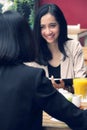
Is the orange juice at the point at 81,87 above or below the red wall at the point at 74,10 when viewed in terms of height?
below

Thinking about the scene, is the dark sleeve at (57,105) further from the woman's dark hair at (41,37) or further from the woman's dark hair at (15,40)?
the woman's dark hair at (41,37)

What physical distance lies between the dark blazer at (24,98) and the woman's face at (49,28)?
1.36 m

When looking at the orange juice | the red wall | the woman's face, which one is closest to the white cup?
the orange juice

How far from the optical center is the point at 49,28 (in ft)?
9.04

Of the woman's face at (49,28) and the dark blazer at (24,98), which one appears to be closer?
the dark blazer at (24,98)

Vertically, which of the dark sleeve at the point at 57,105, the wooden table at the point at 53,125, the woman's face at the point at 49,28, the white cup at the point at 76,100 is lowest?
the wooden table at the point at 53,125

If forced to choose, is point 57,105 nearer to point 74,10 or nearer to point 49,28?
point 49,28

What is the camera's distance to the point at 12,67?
4.58ft

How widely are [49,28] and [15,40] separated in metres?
1.41

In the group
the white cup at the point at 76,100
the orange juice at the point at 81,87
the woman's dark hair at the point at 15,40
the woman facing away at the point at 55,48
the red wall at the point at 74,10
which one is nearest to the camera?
the woman's dark hair at the point at 15,40

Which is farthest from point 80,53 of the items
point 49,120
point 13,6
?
point 13,6

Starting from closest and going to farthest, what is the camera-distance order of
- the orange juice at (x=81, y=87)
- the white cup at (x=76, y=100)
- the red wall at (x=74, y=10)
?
the white cup at (x=76, y=100) < the orange juice at (x=81, y=87) < the red wall at (x=74, y=10)

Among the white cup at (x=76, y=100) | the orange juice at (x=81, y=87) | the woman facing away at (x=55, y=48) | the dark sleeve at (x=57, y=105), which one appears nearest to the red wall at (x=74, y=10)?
the woman facing away at (x=55, y=48)

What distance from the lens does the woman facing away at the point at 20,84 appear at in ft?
4.47
